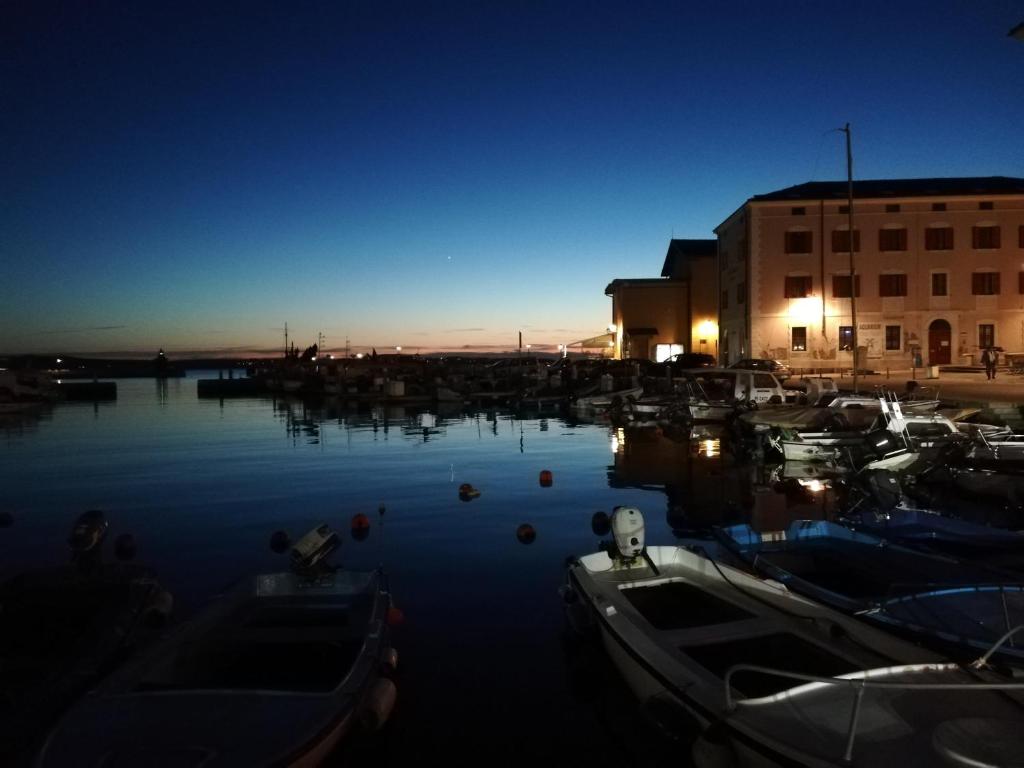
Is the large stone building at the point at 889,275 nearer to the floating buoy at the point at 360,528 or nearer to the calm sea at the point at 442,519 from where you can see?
the calm sea at the point at 442,519

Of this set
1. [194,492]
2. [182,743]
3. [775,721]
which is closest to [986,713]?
[775,721]

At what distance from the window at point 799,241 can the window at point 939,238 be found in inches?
255

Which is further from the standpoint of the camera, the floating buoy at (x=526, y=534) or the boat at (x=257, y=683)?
the floating buoy at (x=526, y=534)

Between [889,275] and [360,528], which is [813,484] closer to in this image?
[360,528]

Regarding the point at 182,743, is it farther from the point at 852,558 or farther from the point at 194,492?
the point at 194,492

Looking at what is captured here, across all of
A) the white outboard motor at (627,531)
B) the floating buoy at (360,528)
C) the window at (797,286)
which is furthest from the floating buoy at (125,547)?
the window at (797,286)

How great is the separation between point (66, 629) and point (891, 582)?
10424 millimetres

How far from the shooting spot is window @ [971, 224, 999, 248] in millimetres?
44781

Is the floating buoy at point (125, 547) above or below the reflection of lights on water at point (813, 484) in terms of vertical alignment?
above

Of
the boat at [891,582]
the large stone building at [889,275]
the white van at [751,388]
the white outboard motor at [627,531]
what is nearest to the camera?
the boat at [891,582]

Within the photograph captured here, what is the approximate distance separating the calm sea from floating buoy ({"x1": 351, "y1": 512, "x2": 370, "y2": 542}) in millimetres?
216

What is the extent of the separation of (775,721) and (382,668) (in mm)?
3686

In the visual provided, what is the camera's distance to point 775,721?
232 inches

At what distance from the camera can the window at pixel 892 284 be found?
45228 millimetres
